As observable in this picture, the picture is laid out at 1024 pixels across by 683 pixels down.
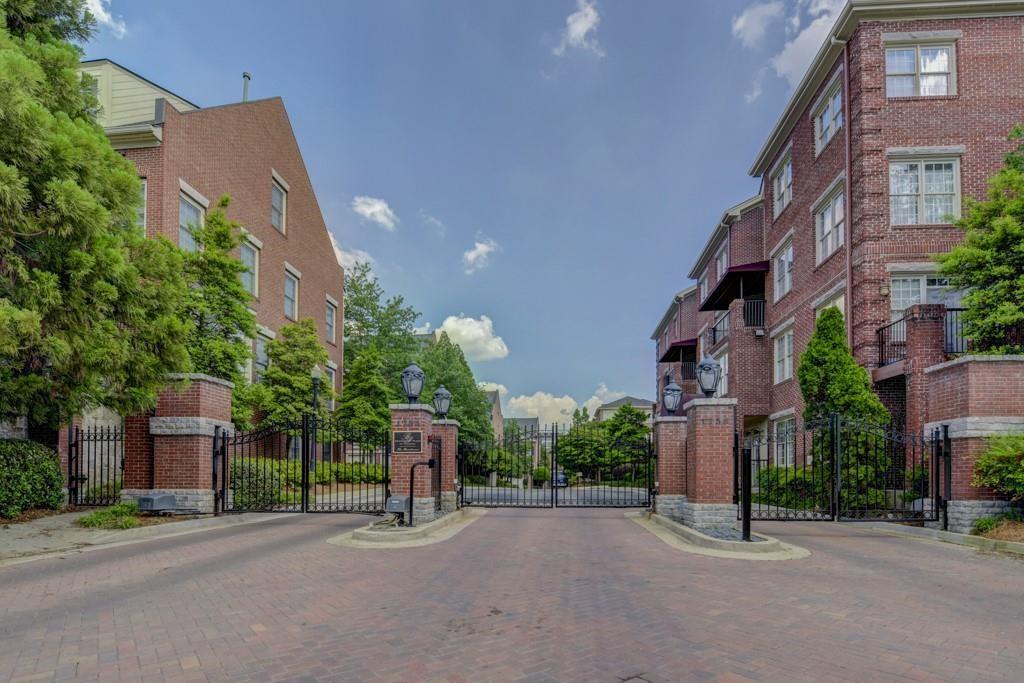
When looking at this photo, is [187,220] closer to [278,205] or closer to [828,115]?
[278,205]

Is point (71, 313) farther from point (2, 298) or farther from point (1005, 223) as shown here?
point (1005, 223)

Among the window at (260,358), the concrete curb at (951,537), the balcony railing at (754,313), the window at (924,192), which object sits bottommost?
the concrete curb at (951,537)

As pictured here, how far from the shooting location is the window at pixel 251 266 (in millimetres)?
22312

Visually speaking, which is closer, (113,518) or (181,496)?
(113,518)

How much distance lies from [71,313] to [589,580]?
8.41 m

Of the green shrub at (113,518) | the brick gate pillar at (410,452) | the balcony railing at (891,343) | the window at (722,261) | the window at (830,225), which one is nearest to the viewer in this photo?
the green shrub at (113,518)

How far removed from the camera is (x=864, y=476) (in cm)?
1467

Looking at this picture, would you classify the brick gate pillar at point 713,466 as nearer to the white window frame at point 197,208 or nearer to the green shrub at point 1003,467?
the green shrub at point 1003,467

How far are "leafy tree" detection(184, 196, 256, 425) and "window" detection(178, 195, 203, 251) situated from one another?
127 cm

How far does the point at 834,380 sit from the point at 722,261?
54.7 feet

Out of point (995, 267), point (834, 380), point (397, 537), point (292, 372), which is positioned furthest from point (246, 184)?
point (995, 267)

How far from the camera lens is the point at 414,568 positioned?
25.7 feet

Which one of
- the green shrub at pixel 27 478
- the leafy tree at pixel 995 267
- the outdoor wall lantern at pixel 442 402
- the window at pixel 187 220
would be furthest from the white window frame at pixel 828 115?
the green shrub at pixel 27 478

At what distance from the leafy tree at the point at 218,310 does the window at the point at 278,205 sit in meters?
7.55
